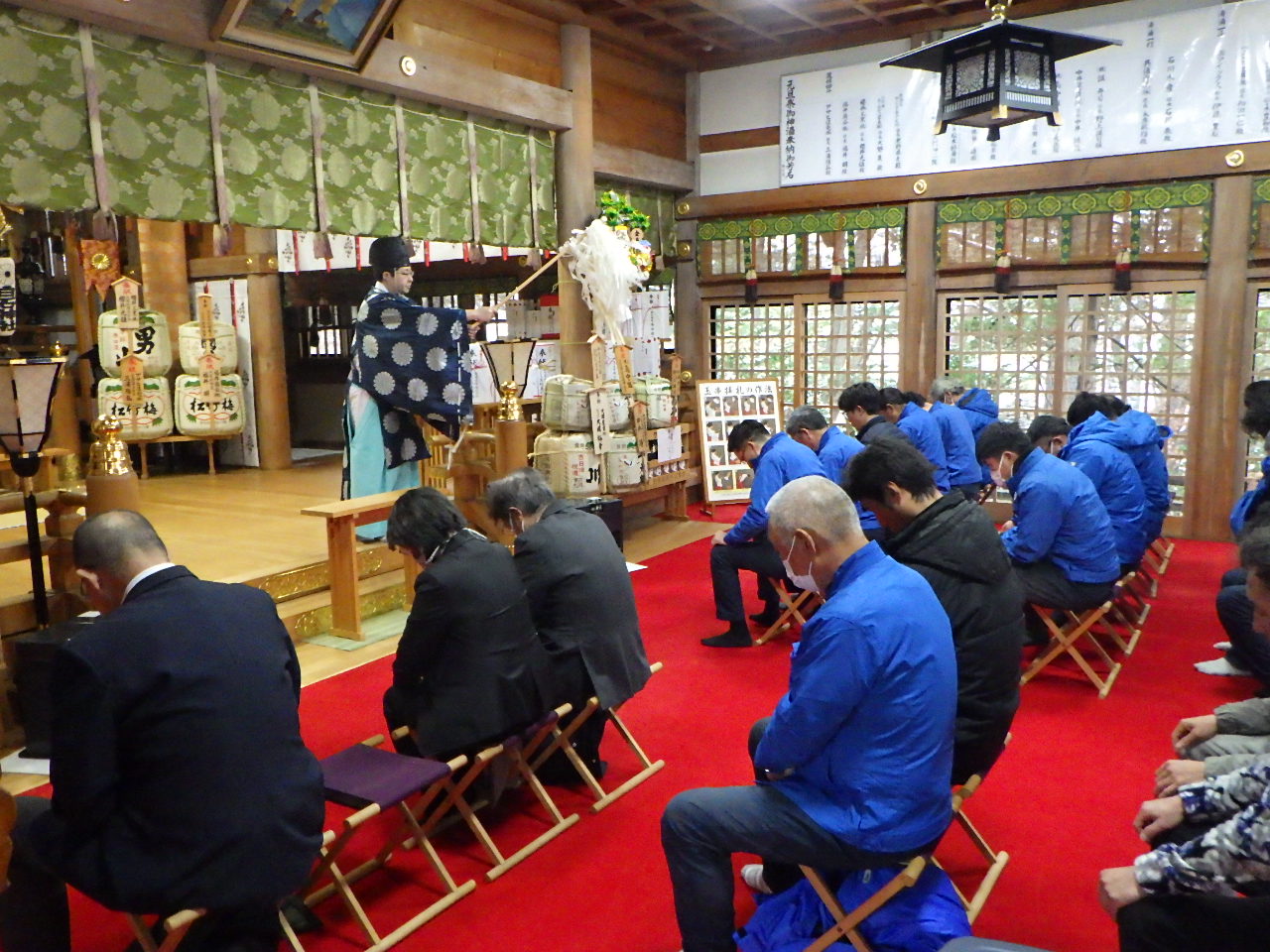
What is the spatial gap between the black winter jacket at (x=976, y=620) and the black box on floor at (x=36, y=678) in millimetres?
3318

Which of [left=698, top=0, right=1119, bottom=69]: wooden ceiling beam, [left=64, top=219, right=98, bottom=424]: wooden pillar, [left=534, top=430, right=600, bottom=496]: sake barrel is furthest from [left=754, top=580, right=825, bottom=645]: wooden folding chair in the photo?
[left=64, top=219, right=98, bottom=424]: wooden pillar

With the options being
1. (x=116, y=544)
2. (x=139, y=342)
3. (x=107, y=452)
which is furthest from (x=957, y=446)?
(x=139, y=342)

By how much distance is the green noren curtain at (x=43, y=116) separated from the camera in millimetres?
4324

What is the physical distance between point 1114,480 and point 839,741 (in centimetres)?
365

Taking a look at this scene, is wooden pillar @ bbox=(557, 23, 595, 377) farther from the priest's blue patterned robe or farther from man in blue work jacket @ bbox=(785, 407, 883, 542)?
man in blue work jacket @ bbox=(785, 407, 883, 542)

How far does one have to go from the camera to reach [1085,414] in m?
6.18

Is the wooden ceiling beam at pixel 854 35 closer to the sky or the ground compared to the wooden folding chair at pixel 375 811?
closer to the sky

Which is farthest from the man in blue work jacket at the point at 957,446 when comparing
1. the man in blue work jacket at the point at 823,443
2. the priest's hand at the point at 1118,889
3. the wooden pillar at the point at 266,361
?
the wooden pillar at the point at 266,361

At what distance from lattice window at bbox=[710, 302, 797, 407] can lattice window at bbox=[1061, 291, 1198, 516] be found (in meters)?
2.58

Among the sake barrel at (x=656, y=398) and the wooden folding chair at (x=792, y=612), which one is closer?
the wooden folding chair at (x=792, y=612)

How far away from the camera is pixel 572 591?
3.55 m

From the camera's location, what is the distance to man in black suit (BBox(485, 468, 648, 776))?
11.6 feet

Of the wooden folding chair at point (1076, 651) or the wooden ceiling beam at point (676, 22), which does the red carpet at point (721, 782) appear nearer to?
the wooden folding chair at point (1076, 651)

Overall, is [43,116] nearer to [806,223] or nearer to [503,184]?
[503,184]
